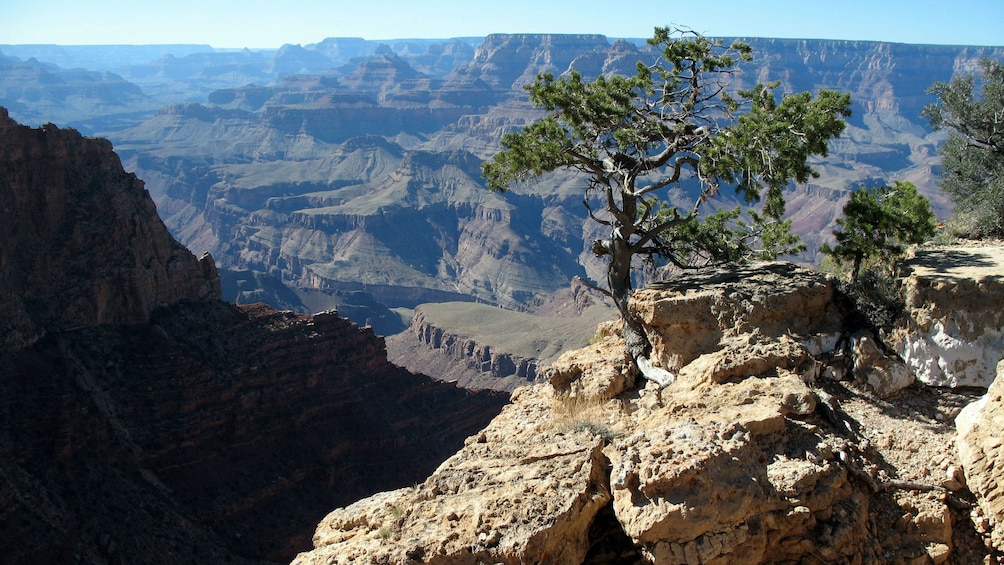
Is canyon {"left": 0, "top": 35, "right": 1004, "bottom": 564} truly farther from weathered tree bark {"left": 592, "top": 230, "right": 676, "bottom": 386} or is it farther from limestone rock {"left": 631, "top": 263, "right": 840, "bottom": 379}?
weathered tree bark {"left": 592, "top": 230, "right": 676, "bottom": 386}

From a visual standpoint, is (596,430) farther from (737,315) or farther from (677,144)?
(677,144)

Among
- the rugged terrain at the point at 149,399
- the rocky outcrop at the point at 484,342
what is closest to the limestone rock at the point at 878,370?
the rugged terrain at the point at 149,399

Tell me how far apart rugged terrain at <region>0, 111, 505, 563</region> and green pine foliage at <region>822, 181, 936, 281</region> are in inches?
1259

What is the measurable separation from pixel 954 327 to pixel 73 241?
148 ft

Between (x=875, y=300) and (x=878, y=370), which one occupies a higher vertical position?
(x=875, y=300)

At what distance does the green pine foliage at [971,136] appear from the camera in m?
18.5

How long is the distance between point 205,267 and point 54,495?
17.9 meters

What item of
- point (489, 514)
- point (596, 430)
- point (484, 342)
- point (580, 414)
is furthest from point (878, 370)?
point (484, 342)

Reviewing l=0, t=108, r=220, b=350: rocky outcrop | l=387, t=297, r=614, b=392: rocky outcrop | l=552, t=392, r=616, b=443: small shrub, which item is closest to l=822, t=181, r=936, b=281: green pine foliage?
l=552, t=392, r=616, b=443: small shrub

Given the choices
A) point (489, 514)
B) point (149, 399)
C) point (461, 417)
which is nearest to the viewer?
point (489, 514)

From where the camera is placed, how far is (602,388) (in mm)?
12305

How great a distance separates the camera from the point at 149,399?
4225cm

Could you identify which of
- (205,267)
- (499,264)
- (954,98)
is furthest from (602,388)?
(499,264)

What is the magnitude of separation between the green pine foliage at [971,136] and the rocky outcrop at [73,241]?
1596 inches
